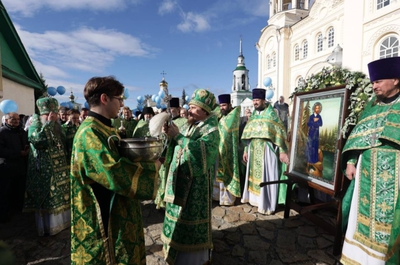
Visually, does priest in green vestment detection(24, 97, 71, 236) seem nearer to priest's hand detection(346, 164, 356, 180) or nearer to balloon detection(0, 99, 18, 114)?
balloon detection(0, 99, 18, 114)

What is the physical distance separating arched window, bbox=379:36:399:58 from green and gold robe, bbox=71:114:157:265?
16.4 meters

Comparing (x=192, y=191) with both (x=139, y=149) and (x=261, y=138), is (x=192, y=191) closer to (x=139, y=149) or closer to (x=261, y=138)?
(x=139, y=149)

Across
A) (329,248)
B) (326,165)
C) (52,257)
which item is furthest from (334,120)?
(52,257)

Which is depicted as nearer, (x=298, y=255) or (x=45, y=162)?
(x=298, y=255)

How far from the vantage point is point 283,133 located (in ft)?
15.5

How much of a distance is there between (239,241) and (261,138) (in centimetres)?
213

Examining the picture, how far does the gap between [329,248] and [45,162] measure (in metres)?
4.80

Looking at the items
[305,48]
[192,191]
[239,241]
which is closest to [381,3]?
[305,48]


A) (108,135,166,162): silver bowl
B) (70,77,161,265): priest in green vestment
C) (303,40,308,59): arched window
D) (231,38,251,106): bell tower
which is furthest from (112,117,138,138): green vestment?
(231,38,251,106): bell tower

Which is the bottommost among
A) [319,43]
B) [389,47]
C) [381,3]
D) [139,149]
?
[139,149]

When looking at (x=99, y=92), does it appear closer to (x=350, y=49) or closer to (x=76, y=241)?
(x=76, y=241)

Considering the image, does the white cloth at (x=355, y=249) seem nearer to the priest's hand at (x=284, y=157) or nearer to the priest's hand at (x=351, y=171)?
the priest's hand at (x=351, y=171)

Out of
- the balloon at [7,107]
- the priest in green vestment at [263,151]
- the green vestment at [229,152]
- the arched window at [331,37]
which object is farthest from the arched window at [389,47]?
the balloon at [7,107]

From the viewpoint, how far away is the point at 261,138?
4977 millimetres
